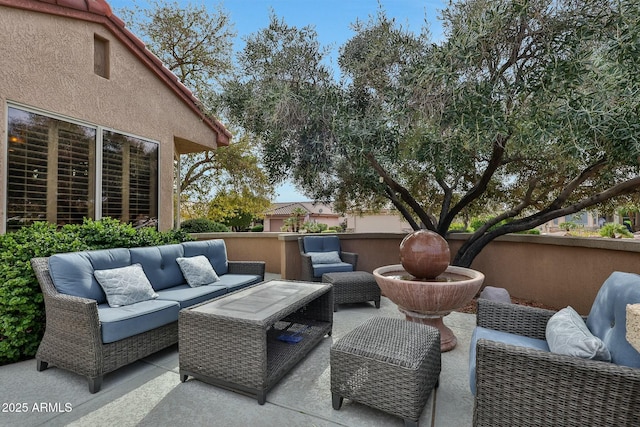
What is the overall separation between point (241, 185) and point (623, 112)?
1162cm

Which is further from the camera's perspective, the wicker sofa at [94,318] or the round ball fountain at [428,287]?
the round ball fountain at [428,287]

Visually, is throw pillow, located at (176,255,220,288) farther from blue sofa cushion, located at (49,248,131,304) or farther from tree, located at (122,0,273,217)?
tree, located at (122,0,273,217)

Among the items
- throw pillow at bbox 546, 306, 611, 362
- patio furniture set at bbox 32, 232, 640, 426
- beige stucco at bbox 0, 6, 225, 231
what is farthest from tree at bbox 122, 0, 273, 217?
throw pillow at bbox 546, 306, 611, 362

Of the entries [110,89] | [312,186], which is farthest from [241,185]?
[110,89]

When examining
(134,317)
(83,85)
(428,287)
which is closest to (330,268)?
(428,287)

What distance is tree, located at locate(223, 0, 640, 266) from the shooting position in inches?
140

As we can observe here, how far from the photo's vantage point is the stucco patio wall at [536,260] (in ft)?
14.9

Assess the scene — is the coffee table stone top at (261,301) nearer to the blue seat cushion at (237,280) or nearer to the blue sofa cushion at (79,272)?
the blue seat cushion at (237,280)

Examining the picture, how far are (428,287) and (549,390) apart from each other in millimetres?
1549

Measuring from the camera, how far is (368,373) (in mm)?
2355

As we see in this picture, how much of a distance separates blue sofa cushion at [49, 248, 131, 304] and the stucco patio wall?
3.67 meters

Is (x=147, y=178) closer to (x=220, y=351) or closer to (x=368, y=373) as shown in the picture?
(x=220, y=351)

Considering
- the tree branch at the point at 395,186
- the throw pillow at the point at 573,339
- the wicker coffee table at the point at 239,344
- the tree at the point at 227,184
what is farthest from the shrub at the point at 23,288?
the tree at the point at 227,184

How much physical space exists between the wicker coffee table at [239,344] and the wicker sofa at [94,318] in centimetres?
52
